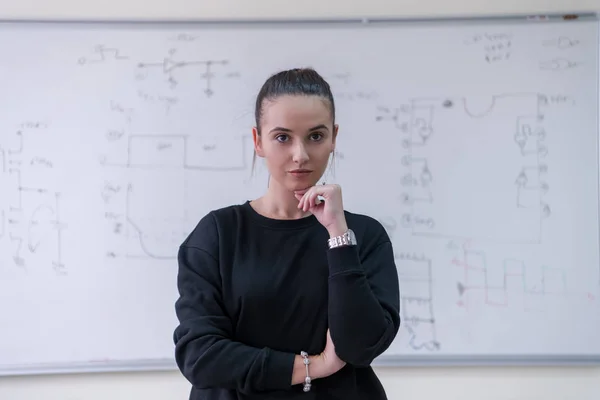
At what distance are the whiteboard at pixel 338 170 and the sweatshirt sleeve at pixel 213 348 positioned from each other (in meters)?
0.95

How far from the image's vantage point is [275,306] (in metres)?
1.00

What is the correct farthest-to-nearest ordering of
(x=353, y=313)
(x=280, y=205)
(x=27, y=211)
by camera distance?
1. (x=27, y=211)
2. (x=280, y=205)
3. (x=353, y=313)

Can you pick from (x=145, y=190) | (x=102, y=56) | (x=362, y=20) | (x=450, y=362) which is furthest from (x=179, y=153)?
(x=450, y=362)

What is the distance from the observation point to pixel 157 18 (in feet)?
6.46

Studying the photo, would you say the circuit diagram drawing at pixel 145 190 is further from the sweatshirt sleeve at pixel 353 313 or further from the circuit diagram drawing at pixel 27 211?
Answer: the sweatshirt sleeve at pixel 353 313

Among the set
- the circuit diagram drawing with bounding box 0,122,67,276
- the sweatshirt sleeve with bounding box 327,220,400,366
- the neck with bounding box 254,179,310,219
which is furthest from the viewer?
the circuit diagram drawing with bounding box 0,122,67,276

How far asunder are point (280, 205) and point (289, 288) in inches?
7.6

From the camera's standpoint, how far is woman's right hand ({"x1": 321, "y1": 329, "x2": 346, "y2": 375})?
0.98m

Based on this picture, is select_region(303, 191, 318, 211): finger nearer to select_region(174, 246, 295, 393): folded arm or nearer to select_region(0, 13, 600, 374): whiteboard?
select_region(174, 246, 295, 393): folded arm

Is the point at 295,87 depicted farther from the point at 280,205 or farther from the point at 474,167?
the point at 474,167

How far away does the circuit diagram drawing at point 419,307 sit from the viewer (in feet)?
6.50

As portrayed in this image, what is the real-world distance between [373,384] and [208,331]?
380 millimetres

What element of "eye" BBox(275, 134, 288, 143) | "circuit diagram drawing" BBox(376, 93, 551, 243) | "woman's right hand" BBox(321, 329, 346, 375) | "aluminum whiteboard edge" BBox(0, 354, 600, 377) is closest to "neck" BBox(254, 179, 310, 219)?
"eye" BBox(275, 134, 288, 143)

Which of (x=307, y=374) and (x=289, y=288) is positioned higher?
(x=289, y=288)
